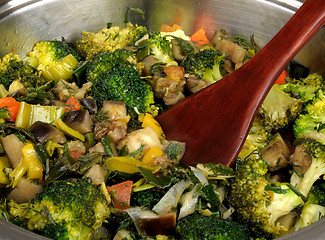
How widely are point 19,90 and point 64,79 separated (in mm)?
379

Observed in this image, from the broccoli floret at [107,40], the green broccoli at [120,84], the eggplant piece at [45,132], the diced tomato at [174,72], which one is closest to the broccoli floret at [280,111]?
the diced tomato at [174,72]

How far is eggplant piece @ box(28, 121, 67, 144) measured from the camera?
81.0 inches

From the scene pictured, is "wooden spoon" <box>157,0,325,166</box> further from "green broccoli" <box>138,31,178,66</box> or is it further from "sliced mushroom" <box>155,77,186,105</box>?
"green broccoli" <box>138,31,178,66</box>

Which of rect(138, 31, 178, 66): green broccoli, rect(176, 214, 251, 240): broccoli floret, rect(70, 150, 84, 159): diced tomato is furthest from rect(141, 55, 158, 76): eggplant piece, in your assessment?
rect(176, 214, 251, 240): broccoli floret

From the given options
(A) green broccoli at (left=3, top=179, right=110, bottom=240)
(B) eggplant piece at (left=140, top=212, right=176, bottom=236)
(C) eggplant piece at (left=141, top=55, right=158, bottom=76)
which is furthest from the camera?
(C) eggplant piece at (left=141, top=55, right=158, bottom=76)

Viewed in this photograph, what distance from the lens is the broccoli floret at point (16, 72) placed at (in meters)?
2.53

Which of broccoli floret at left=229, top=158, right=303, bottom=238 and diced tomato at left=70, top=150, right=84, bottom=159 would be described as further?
diced tomato at left=70, top=150, right=84, bottom=159

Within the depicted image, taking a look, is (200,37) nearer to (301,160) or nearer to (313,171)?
(301,160)

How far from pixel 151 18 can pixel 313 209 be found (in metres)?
1.99

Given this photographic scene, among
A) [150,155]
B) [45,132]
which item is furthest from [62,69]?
[150,155]

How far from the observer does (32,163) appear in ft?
6.42

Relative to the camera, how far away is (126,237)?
1.73 meters

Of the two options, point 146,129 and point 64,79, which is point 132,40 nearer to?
point 64,79

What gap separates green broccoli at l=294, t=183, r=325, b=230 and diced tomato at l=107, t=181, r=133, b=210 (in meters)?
0.86
